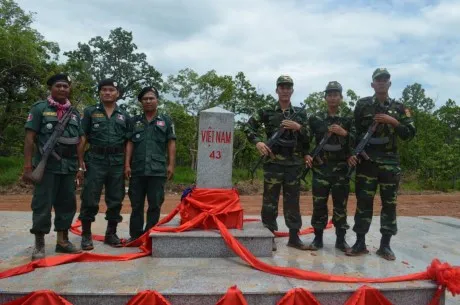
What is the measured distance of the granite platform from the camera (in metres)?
3.05

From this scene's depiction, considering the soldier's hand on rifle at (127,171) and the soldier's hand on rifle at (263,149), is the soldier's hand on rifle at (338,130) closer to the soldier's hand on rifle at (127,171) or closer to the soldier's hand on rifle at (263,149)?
the soldier's hand on rifle at (263,149)

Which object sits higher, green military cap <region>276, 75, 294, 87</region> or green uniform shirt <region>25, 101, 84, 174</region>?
green military cap <region>276, 75, 294, 87</region>

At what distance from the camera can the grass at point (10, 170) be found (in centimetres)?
1628

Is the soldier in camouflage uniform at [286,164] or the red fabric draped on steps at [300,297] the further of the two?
the soldier in camouflage uniform at [286,164]

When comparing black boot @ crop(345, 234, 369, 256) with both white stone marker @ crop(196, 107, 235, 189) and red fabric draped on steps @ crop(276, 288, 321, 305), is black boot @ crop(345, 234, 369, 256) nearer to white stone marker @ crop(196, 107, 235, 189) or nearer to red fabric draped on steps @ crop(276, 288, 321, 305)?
red fabric draped on steps @ crop(276, 288, 321, 305)

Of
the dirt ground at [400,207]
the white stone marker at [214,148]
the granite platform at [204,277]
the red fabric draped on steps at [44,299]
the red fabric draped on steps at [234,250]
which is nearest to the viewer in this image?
the red fabric draped on steps at [44,299]

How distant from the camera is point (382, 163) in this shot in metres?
4.33

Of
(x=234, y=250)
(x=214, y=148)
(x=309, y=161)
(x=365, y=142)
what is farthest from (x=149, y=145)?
(x=365, y=142)

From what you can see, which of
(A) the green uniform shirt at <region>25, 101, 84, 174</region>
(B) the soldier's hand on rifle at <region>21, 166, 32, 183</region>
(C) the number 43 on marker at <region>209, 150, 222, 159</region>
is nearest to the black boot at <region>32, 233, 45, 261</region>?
(B) the soldier's hand on rifle at <region>21, 166, 32, 183</region>

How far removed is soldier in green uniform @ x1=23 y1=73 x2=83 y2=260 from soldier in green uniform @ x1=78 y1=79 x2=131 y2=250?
0.18 m

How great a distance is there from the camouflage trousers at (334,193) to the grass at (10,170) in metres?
15.7

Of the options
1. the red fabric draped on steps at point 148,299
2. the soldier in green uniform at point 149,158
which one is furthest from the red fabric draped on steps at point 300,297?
the soldier in green uniform at point 149,158

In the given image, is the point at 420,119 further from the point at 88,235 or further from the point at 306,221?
the point at 88,235

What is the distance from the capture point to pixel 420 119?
82.5 ft
